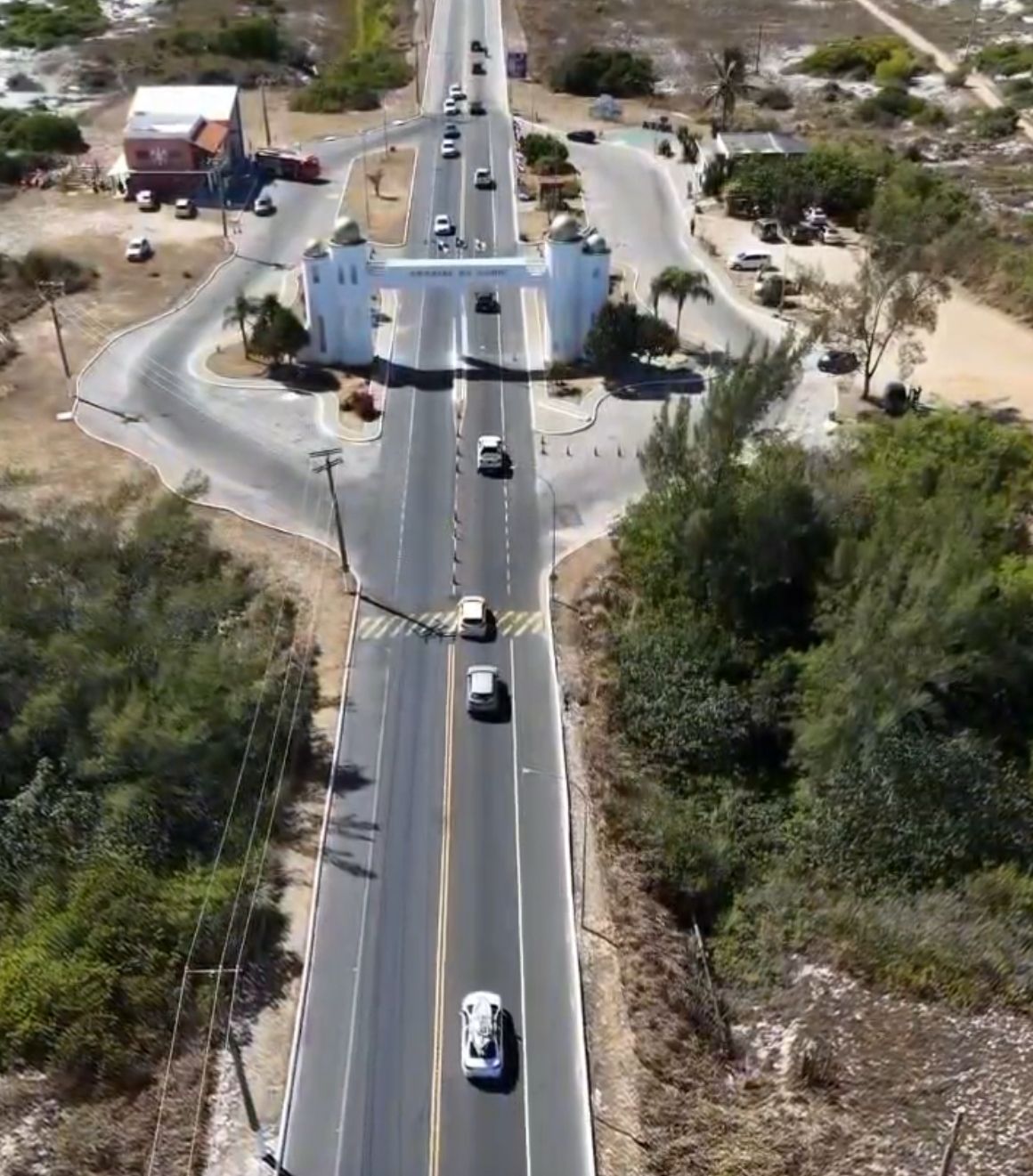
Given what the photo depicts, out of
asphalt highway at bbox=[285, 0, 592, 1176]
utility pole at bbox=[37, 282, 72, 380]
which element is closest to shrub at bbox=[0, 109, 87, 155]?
utility pole at bbox=[37, 282, 72, 380]

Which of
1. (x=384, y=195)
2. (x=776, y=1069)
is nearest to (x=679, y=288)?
(x=384, y=195)

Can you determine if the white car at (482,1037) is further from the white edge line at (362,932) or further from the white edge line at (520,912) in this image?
the white edge line at (362,932)

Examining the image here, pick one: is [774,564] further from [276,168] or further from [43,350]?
[276,168]

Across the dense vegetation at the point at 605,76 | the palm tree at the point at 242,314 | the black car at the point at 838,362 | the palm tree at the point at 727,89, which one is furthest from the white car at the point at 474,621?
the dense vegetation at the point at 605,76

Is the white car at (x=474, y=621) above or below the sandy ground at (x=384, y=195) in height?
below

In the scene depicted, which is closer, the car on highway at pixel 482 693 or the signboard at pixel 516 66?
the car on highway at pixel 482 693

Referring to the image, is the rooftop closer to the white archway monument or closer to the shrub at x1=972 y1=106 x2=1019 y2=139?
the white archway monument

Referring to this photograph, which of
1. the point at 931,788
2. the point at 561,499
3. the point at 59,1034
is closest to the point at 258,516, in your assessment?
the point at 561,499
